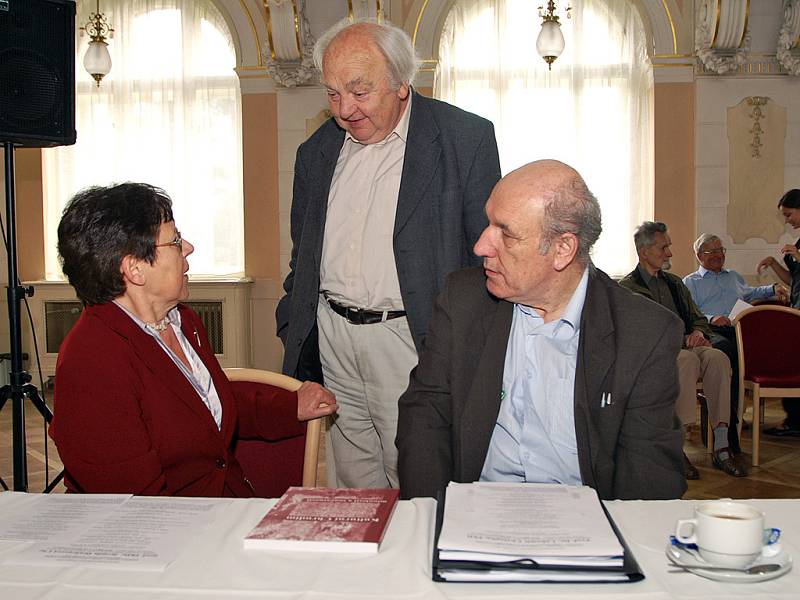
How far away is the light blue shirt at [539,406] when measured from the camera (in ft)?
6.07

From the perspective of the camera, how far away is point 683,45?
7223 millimetres

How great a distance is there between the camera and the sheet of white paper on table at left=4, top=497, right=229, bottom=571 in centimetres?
127

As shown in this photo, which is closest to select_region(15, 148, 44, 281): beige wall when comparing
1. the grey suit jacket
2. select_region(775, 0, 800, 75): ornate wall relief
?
select_region(775, 0, 800, 75): ornate wall relief

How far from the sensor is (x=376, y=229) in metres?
2.48

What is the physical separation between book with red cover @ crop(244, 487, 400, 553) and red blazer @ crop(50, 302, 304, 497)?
41cm

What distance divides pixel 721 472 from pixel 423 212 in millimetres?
3140

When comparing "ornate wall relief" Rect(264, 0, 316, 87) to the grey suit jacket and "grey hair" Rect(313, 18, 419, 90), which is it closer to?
"grey hair" Rect(313, 18, 419, 90)

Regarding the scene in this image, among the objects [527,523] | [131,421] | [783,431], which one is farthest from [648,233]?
[527,523]

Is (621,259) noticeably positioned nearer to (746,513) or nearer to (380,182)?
(380,182)

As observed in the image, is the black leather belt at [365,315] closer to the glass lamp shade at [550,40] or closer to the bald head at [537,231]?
the bald head at [537,231]

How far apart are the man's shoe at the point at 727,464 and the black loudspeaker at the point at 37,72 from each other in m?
3.73

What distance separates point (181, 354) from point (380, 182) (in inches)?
31.2

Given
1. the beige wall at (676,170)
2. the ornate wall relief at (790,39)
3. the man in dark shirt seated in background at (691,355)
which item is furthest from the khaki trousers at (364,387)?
the ornate wall relief at (790,39)

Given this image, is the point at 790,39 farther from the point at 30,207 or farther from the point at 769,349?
the point at 30,207
